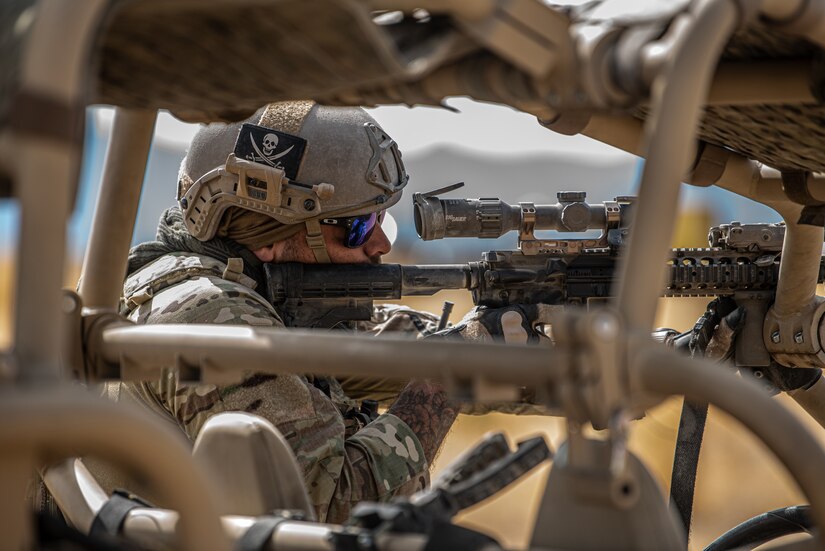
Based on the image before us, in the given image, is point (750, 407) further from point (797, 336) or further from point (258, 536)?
point (797, 336)

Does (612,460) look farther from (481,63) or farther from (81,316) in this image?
(81,316)

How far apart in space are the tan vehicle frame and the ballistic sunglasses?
1766mm

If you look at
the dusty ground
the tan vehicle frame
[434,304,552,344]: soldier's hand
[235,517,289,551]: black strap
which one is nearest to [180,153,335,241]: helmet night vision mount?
[434,304,552,344]: soldier's hand

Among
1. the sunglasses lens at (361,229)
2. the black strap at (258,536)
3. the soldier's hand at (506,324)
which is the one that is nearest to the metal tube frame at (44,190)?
the black strap at (258,536)

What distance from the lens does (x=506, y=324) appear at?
3557 mm

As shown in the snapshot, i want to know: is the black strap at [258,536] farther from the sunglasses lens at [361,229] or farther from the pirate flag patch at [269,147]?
the sunglasses lens at [361,229]

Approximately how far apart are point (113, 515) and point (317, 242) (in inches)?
74.6

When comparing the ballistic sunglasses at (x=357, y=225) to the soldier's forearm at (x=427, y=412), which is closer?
the soldier's forearm at (x=427, y=412)

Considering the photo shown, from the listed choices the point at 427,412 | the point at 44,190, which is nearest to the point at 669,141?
the point at 44,190

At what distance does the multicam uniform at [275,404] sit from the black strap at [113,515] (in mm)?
1014

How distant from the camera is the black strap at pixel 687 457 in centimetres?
264

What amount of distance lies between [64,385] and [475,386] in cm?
41

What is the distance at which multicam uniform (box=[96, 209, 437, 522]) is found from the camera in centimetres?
262

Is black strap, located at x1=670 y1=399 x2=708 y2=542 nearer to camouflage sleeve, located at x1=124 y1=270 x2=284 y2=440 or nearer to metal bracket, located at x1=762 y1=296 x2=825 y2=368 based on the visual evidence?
metal bracket, located at x1=762 y1=296 x2=825 y2=368
